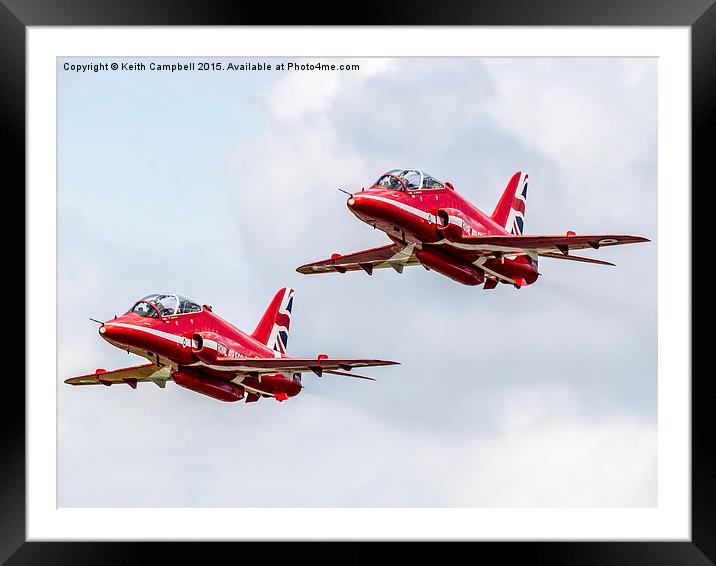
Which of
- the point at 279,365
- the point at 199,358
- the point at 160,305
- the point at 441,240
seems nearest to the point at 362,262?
the point at 441,240

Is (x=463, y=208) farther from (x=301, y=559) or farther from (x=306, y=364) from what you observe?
(x=301, y=559)

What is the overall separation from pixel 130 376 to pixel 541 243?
11714 mm

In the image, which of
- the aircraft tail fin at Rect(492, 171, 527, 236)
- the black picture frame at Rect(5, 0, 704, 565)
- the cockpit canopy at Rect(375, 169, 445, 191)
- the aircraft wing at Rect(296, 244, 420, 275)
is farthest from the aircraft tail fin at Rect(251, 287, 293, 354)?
the black picture frame at Rect(5, 0, 704, 565)

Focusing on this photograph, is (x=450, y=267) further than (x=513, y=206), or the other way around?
(x=513, y=206)

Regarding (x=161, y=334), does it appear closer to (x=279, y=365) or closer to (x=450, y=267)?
(x=279, y=365)

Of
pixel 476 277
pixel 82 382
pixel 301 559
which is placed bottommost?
pixel 301 559

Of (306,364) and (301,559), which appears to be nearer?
(301,559)
